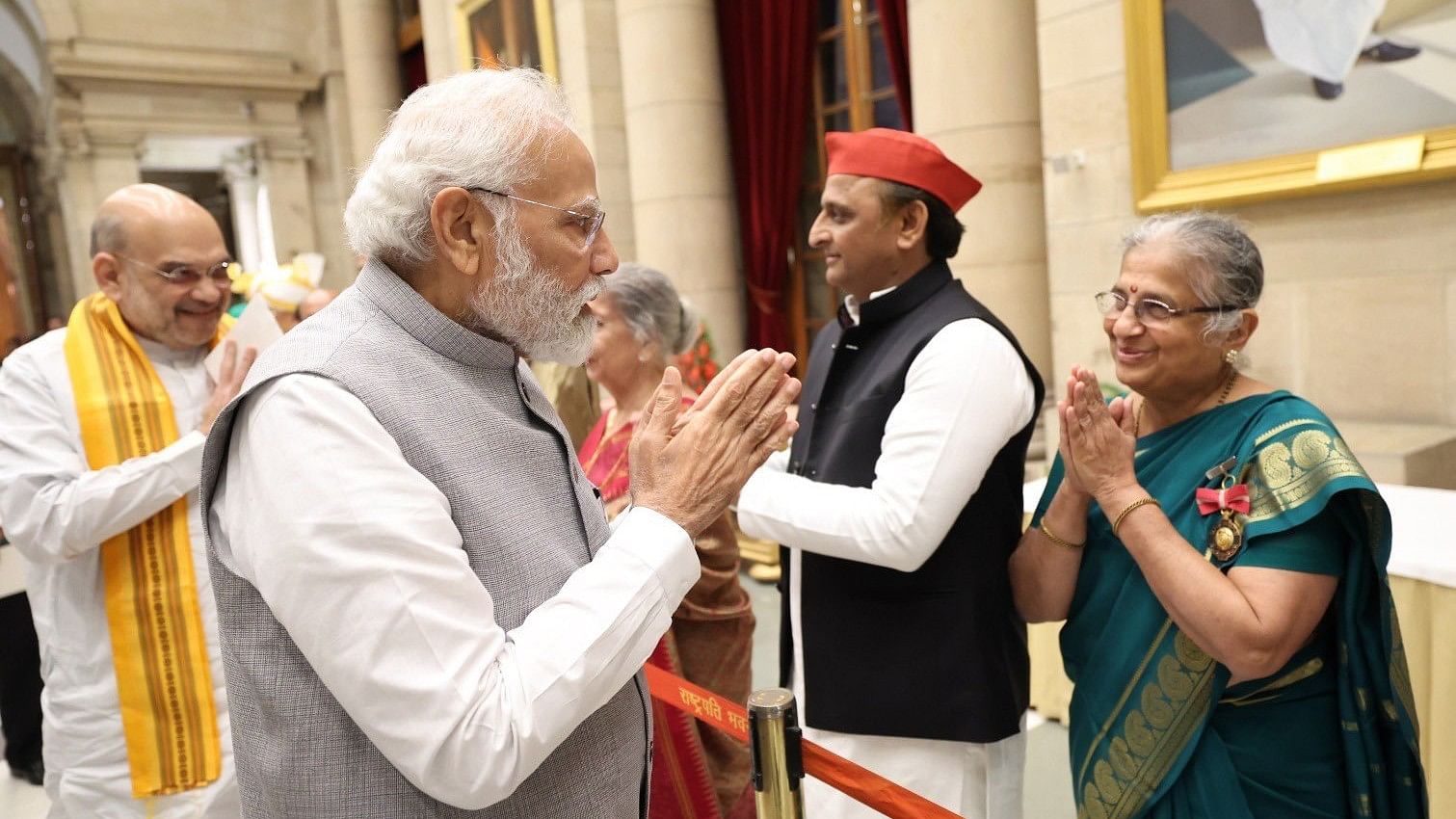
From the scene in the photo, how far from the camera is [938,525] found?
1747 mm

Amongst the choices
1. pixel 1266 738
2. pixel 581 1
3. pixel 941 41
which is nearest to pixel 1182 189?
pixel 941 41

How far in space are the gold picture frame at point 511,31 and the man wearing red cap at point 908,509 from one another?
5.18 m

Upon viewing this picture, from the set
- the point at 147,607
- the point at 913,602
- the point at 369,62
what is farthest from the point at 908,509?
the point at 369,62

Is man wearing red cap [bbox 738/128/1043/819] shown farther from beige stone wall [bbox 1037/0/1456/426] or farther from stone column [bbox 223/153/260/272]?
stone column [bbox 223/153/260/272]

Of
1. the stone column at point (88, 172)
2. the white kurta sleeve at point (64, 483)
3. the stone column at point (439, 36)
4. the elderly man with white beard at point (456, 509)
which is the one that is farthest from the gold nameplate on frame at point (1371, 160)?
the stone column at point (88, 172)

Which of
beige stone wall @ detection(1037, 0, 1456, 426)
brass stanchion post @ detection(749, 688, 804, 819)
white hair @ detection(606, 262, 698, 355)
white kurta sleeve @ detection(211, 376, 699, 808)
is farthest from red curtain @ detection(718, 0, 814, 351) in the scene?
white kurta sleeve @ detection(211, 376, 699, 808)

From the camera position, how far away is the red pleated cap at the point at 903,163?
1994mm

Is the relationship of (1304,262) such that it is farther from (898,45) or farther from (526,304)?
(526,304)

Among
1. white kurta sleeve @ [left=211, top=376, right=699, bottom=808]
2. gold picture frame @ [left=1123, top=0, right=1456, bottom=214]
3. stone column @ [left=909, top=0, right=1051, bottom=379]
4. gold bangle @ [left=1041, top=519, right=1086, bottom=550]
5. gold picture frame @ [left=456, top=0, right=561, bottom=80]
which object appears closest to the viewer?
white kurta sleeve @ [left=211, top=376, right=699, bottom=808]

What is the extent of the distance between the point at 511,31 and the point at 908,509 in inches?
288

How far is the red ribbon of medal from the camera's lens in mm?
1477

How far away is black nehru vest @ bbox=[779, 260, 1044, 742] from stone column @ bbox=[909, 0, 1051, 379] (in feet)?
8.58

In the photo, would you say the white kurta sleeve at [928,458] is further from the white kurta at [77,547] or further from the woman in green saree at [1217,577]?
the white kurta at [77,547]

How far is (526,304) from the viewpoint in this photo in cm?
121
